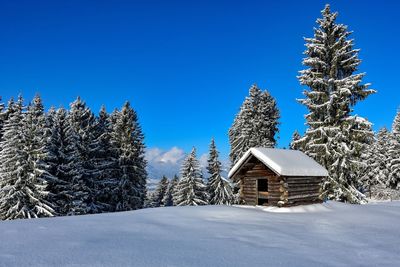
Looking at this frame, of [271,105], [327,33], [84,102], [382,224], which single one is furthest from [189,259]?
[271,105]

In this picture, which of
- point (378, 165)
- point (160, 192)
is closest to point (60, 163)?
point (160, 192)

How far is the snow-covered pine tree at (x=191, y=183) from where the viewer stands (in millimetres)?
40938

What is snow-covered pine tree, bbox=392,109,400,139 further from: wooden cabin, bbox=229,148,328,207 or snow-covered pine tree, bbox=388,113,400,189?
wooden cabin, bbox=229,148,328,207

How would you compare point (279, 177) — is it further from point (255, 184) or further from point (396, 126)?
point (396, 126)

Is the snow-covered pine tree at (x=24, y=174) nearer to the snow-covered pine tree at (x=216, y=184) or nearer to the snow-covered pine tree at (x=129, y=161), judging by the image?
the snow-covered pine tree at (x=129, y=161)

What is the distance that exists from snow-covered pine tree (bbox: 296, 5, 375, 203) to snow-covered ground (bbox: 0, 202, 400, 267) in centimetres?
1124

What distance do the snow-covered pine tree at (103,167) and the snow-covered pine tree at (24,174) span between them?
→ 6.41m

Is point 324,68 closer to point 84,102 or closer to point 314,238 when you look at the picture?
point 314,238

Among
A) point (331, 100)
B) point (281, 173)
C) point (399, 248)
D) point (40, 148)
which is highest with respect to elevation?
point (331, 100)

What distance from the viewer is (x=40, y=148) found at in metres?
27.1

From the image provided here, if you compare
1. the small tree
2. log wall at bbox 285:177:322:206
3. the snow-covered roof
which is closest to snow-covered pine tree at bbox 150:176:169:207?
the small tree

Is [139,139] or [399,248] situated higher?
[139,139]

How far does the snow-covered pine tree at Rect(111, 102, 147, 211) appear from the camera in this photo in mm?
35031

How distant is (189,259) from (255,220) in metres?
7.76
